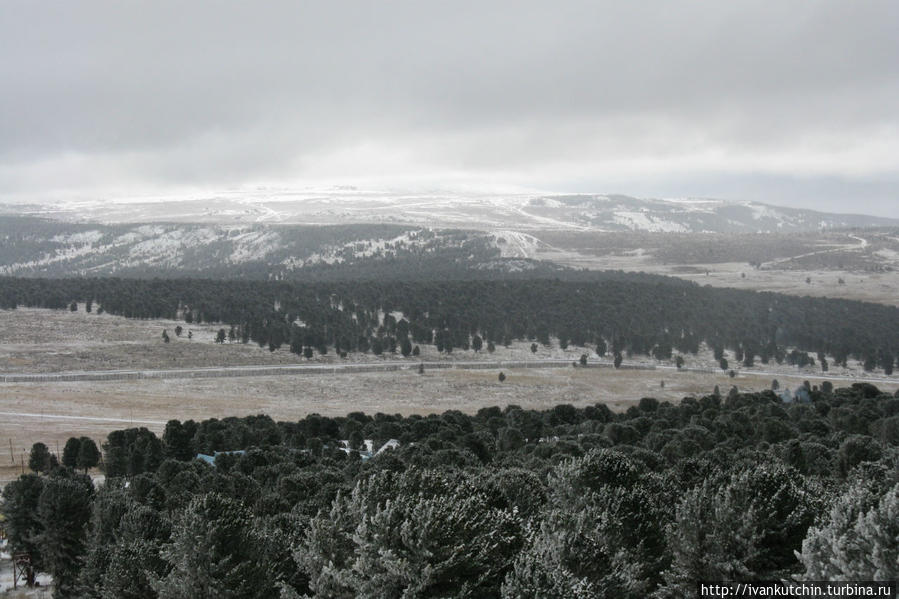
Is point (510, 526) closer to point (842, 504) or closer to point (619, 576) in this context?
point (619, 576)

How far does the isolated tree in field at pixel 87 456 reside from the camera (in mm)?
71625

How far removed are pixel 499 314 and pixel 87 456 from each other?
106003mm

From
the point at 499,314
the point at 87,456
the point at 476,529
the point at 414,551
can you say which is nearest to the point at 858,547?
the point at 476,529

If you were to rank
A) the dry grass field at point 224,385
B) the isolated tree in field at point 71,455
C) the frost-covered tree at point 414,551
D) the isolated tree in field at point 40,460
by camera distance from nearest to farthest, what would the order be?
the frost-covered tree at point 414,551, the isolated tree in field at point 40,460, the isolated tree in field at point 71,455, the dry grass field at point 224,385

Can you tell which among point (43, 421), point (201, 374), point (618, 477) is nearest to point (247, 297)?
point (201, 374)

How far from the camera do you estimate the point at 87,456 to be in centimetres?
7169

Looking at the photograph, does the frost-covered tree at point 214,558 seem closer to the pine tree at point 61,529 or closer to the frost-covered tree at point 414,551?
the frost-covered tree at point 414,551

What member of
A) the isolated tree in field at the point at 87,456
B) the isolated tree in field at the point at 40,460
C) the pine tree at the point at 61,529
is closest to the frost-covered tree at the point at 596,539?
the pine tree at the point at 61,529

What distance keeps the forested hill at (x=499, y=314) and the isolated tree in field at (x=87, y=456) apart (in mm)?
68943

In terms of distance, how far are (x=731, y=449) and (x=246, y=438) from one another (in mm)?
42245

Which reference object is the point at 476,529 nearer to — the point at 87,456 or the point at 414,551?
the point at 414,551

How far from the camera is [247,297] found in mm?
172250

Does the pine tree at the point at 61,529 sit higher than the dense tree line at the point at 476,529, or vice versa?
the dense tree line at the point at 476,529

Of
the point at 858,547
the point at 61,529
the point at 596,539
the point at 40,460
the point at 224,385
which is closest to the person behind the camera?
the point at 858,547
